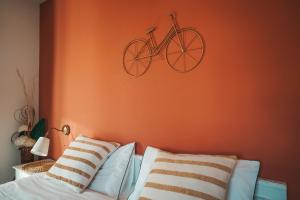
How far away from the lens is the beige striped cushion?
1.22m

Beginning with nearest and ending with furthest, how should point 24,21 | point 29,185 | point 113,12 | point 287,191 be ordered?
1. point 287,191
2. point 29,185
3. point 113,12
4. point 24,21

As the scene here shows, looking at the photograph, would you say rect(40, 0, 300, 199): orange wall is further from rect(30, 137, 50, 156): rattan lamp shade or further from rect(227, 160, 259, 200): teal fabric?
rect(30, 137, 50, 156): rattan lamp shade

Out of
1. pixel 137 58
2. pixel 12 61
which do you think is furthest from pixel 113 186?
pixel 12 61

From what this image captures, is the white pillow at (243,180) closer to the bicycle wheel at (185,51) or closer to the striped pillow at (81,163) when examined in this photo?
the bicycle wheel at (185,51)

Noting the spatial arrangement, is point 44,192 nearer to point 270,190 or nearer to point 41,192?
point 41,192

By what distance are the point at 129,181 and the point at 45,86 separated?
70.7 inches

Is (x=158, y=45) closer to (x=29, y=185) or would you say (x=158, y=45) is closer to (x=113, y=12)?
(x=113, y=12)

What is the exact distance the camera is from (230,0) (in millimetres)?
1484

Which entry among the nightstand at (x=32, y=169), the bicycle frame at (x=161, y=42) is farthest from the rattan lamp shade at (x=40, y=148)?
the bicycle frame at (x=161, y=42)

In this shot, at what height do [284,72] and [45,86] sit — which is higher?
[284,72]

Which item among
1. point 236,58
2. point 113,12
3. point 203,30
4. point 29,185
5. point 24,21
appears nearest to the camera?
point 236,58

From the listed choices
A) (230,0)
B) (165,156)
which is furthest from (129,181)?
(230,0)

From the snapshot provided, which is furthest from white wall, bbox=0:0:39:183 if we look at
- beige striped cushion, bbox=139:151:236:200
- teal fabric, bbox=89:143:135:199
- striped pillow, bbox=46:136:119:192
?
beige striped cushion, bbox=139:151:236:200

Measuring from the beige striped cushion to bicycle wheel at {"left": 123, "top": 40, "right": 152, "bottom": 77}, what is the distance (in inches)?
32.7
